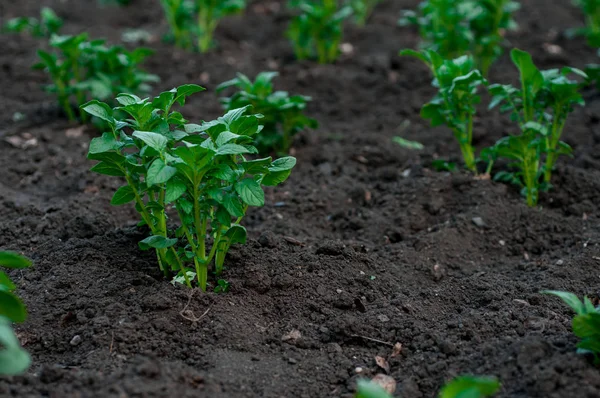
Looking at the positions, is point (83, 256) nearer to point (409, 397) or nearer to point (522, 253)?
point (409, 397)

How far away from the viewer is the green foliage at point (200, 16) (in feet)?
21.2

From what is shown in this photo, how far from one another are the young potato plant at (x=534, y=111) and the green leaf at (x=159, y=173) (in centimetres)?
201

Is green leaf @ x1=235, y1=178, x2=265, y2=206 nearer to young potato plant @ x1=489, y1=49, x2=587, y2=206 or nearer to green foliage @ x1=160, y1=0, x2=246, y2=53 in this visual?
young potato plant @ x1=489, y1=49, x2=587, y2=206

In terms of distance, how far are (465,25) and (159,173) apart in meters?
3.85

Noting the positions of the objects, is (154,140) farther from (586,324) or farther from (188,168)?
(586,324)

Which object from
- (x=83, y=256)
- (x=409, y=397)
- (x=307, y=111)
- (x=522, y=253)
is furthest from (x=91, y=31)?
(x=409, y=397)

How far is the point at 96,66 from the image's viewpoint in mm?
4969

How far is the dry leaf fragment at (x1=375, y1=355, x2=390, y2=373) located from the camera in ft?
9.47

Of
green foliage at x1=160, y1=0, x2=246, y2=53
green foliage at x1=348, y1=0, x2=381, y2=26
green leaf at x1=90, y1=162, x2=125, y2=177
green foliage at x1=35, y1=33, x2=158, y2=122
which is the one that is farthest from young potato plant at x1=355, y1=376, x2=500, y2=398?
green foliage at x1=348, y1=0, x2=381, y2=26

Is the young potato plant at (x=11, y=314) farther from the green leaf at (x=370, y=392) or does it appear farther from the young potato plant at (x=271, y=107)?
the young potato plant at (x=271, y=107)

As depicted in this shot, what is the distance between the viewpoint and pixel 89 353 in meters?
2.82

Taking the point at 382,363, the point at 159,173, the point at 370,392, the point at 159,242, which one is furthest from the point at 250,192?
the point at 370,392

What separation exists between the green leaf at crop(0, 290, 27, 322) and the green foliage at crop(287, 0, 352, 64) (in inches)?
169

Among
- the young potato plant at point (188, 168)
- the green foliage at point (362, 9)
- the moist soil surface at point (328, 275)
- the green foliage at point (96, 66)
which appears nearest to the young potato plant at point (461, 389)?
the moist soil surface at point (328, 275)
